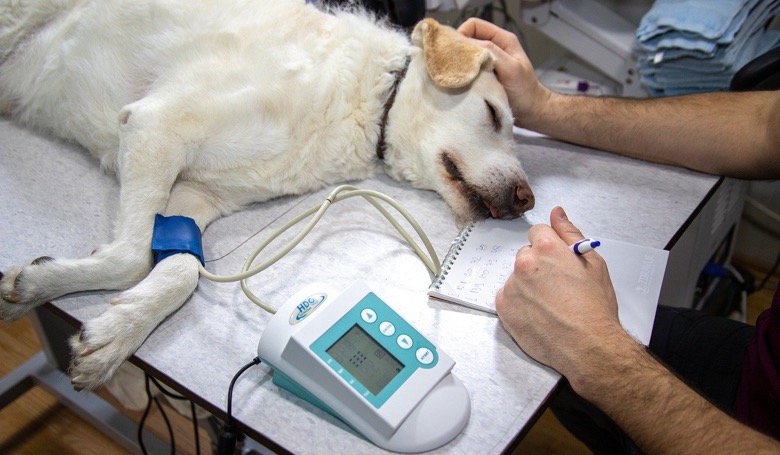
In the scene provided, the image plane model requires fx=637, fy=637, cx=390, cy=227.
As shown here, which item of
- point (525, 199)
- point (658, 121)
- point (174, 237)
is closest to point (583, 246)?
point (525, 199)

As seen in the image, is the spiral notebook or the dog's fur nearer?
the spiral notebook

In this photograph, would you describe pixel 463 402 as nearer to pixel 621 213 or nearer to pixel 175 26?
pixel 621 213

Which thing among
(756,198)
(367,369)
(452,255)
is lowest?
(756,198)

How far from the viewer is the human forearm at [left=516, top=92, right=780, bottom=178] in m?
1.56

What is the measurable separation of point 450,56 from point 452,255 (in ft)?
1.79

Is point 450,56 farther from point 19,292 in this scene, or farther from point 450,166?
point 19,292

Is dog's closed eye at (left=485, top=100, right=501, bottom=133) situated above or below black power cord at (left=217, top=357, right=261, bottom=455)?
above

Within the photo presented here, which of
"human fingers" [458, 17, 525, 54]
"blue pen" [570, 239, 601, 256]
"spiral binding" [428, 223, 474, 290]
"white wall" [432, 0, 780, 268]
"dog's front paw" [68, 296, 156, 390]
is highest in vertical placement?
"human fingers" [458, 17, 525, 54]

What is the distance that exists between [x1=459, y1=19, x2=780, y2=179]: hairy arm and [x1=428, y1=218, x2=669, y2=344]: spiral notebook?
0.44 m

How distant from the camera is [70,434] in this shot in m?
2.24

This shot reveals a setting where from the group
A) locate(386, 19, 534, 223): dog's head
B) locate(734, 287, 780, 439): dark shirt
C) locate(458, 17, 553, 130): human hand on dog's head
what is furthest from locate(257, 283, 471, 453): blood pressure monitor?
locate(458, 17, 553, 130): human hand on dog's head

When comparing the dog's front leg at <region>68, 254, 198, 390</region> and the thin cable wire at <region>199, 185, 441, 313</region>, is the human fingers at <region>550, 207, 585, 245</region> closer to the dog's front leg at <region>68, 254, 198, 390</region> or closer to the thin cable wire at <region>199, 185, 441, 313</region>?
the thin cable wire at <region>199, 185, 441, 313</region>

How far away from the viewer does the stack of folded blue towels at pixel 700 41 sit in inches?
82.4

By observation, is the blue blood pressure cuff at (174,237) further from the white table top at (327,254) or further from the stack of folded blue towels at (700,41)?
the stack of folded blue towels at (700,41)
